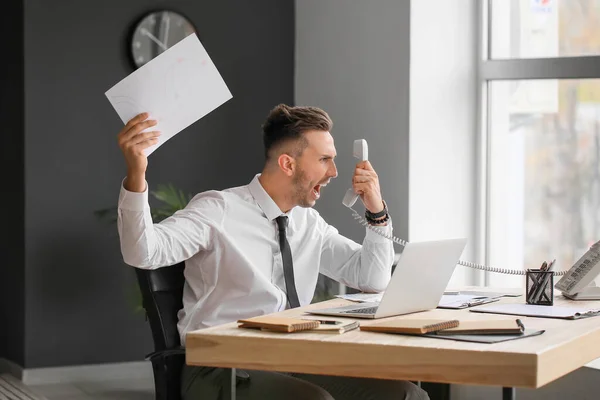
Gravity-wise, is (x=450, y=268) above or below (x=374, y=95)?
below

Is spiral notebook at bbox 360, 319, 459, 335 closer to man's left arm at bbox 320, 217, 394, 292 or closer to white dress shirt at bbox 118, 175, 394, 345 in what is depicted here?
white dress shirt at bbox 118, 175, 394, 345

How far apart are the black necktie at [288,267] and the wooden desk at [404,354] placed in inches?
24.2

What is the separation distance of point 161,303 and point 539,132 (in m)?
2.25

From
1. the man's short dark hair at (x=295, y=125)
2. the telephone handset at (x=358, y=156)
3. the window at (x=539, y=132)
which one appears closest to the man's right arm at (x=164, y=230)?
the man's short dark hair at (x=295, y=125)

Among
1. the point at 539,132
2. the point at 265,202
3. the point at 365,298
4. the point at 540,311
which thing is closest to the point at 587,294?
the point at 540,311

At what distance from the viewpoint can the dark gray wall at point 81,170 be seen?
15.3 ft

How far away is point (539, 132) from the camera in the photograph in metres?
4.10

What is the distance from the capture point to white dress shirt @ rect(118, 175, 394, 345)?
2.33 metres

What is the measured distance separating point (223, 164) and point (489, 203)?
1527 mm

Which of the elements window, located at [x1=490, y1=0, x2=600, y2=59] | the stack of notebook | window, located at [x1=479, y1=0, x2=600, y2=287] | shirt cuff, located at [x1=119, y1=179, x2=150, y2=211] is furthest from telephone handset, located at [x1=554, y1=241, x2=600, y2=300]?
window, located at [x1=490, y1=0, x2=600, y2=59]

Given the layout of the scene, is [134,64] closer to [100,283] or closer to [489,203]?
[100,283]

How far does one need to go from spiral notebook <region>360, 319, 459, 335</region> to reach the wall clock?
316 cm

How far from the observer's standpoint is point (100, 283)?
15.7ft
